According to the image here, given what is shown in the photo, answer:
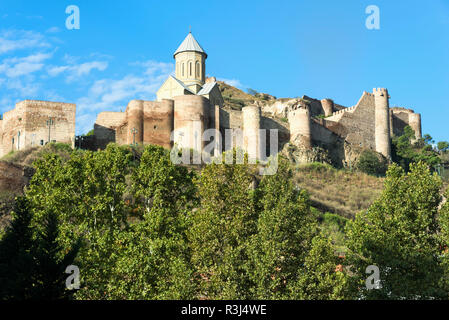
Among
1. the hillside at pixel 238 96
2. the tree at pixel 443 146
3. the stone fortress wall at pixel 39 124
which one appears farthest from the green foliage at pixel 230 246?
the tree at pixel 443 146

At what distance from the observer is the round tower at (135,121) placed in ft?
168

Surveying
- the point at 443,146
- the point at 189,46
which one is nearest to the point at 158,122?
the point at 189,46

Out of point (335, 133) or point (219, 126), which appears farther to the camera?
point (335, 133)

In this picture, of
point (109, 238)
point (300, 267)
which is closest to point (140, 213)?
point (109, 238)

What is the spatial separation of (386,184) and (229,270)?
802 centimetres

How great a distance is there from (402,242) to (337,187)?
102 ft

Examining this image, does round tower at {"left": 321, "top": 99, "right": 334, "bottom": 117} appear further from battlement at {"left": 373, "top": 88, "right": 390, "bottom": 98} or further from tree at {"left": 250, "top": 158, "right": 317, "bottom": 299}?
tree at {"left": 250, "top": 158, "right": 317, "bottom": 299}

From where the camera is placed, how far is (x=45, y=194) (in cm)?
2833

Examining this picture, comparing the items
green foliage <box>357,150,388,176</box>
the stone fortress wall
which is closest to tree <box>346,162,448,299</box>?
the stone fortress wall

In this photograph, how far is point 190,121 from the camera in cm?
5194

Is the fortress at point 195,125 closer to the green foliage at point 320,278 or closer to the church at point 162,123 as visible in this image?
the church at point 162,123
